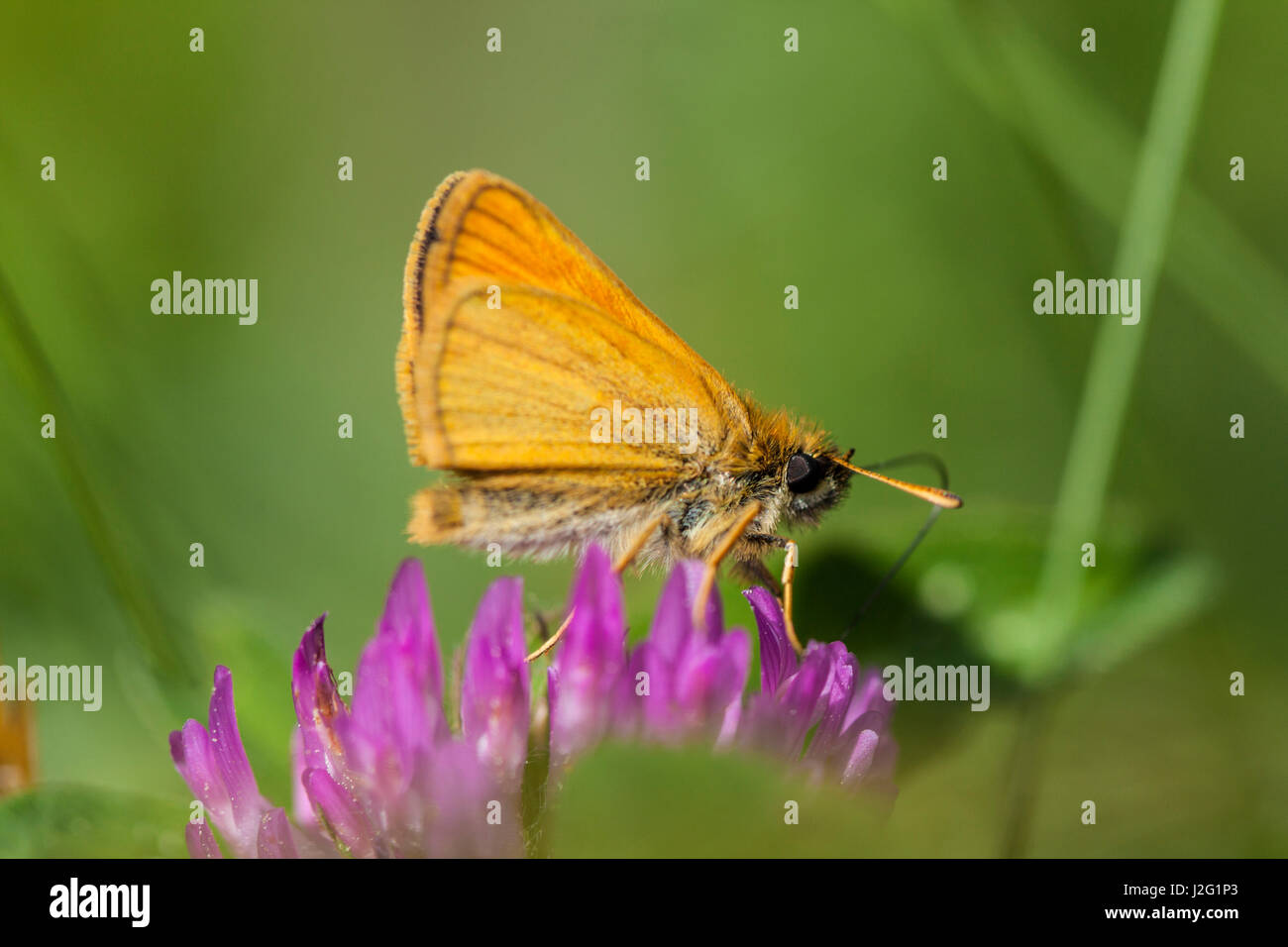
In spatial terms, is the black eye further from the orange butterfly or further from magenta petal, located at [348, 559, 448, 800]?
magenta petal, located at [348, 559, 448, 800]

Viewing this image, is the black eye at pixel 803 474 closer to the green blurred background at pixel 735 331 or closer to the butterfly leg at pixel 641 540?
the butterfly leg at pixel 641 540

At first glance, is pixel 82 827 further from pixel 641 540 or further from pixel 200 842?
pixel 641 540

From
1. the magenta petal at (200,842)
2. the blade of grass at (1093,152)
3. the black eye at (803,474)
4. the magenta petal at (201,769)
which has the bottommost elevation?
the magenta petal at (200,842)

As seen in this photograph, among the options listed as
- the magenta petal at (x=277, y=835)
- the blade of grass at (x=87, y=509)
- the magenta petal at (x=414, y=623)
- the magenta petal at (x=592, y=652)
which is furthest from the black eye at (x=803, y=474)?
the blade of grass at (x=87, y=509)
